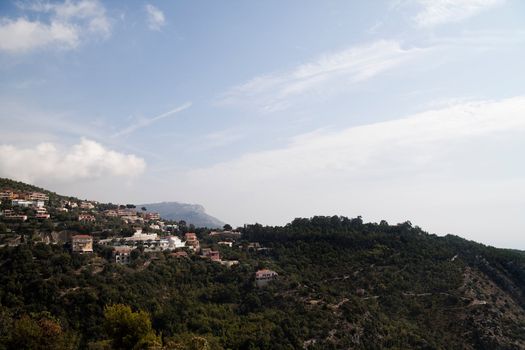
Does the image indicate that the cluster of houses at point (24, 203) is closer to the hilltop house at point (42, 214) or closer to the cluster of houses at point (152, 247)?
the hilltop house at point (42, 214)

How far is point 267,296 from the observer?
152ft

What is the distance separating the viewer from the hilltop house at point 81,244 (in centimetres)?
5137

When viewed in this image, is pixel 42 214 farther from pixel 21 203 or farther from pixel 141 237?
pixel 141 237

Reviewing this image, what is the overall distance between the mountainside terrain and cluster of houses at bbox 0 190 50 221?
226cm

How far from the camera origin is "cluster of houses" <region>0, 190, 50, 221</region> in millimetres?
58719

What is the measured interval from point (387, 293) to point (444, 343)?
10008 mm

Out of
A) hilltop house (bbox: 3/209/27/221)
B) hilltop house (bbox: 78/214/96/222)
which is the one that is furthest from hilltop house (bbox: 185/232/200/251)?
hilltop house (bbox: 3/209/27/221)

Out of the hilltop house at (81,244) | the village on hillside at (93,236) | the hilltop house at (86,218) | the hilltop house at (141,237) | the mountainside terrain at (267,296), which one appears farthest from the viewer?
the hilltop house at (86,218)

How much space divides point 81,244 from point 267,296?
22.6 meters

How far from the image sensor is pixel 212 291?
47219mm

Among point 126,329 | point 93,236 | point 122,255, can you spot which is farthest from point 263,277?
point 93,236

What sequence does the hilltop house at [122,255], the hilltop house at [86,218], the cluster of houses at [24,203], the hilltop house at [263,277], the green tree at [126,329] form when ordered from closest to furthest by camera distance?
the green tree at [126,329] → the hilltop house at [263,277] → the hilltop house at [122,255] → the cluster of houses at [24,203] → the hilltop house at [86,218]

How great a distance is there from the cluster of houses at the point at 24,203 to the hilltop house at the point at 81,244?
33.6 ft

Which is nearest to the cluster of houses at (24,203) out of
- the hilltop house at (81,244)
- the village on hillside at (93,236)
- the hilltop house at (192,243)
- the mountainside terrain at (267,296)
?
the village on hillside at (93,236)
